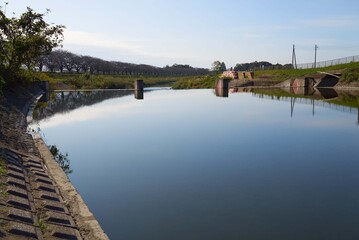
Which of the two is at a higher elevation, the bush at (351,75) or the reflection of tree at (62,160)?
the bush at (351,75)

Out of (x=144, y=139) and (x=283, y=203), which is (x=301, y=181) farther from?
(x=144, y=139)

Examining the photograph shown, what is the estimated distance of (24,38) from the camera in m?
30.2

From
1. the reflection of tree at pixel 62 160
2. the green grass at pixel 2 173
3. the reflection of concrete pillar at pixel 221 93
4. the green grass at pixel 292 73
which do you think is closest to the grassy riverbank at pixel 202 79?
the green grass at pixel 292 73

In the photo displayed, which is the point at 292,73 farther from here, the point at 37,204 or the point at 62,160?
the point at 37,204

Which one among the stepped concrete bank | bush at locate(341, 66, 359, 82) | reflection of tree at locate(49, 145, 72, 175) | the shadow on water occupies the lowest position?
reflection of tree at locate(49, 145, 72, 175)

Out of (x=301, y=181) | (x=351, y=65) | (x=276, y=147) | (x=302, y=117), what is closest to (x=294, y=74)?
(x=351, y=65)

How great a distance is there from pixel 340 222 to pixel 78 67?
10160 centimetres

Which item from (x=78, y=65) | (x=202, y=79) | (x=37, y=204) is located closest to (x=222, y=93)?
(x=202, y=79)

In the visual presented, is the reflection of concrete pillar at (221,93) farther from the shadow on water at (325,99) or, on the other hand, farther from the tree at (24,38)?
the tree at (24,38)

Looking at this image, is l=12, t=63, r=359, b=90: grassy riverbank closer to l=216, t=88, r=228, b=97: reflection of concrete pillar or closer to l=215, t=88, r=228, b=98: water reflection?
l=215, t=88, r=228, b=98: water reflection

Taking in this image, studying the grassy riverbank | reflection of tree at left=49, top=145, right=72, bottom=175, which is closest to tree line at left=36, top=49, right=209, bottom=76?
the grassy riverbank

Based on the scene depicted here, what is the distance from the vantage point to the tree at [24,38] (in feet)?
96.1

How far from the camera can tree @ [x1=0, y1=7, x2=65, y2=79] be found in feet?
96.1

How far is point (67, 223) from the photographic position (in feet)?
19.4
